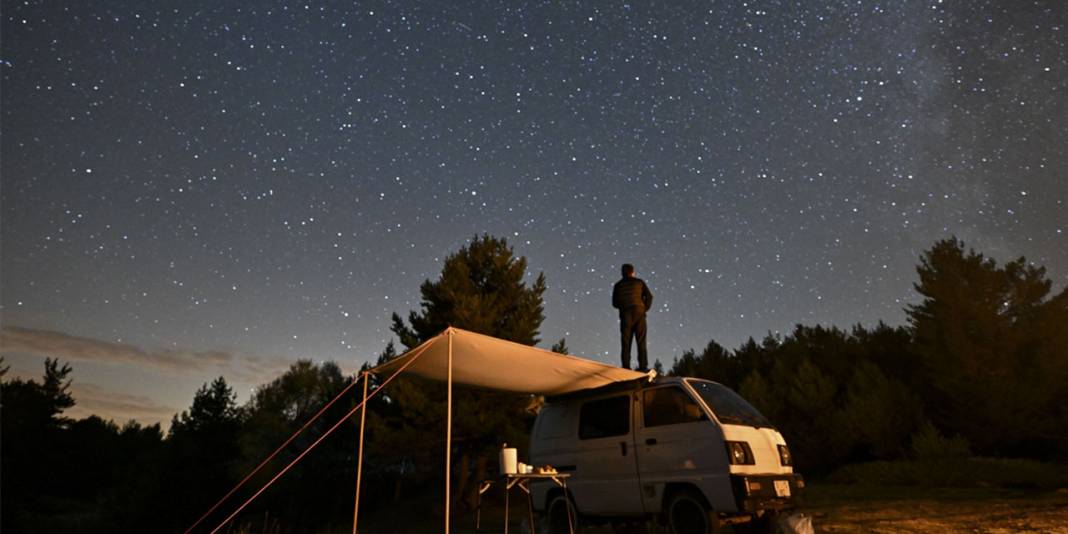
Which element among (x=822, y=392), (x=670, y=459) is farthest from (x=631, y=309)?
(x=822, y=392)

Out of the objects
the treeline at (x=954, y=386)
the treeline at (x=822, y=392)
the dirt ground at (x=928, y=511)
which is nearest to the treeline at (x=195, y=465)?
the treeline at (x=822, y=392)

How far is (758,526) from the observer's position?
6629mm

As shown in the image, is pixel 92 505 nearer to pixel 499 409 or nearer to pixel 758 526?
pixel 499 409

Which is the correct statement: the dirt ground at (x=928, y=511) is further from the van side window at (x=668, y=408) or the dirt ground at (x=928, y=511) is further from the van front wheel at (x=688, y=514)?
the van side window at (x=668, y=408)

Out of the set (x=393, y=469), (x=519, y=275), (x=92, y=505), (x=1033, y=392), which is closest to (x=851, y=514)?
(x=1033, y=392)

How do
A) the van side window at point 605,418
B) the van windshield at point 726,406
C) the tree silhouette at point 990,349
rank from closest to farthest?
the van windshield at point 726,406, the van side window at point 605,418, the tree silhouette at point 990,349

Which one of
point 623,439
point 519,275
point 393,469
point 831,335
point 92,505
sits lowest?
point 92,505

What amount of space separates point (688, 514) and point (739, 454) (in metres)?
0.95

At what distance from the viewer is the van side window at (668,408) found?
6.63 metres

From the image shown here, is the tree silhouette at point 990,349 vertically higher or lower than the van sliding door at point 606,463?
higher

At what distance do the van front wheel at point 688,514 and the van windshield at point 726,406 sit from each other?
0.90m

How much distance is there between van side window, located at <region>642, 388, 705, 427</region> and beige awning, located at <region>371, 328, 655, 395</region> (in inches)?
10.9

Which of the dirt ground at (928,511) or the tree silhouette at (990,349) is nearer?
the dirt ground at (928,511)

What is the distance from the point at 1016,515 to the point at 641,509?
574 centimetres
